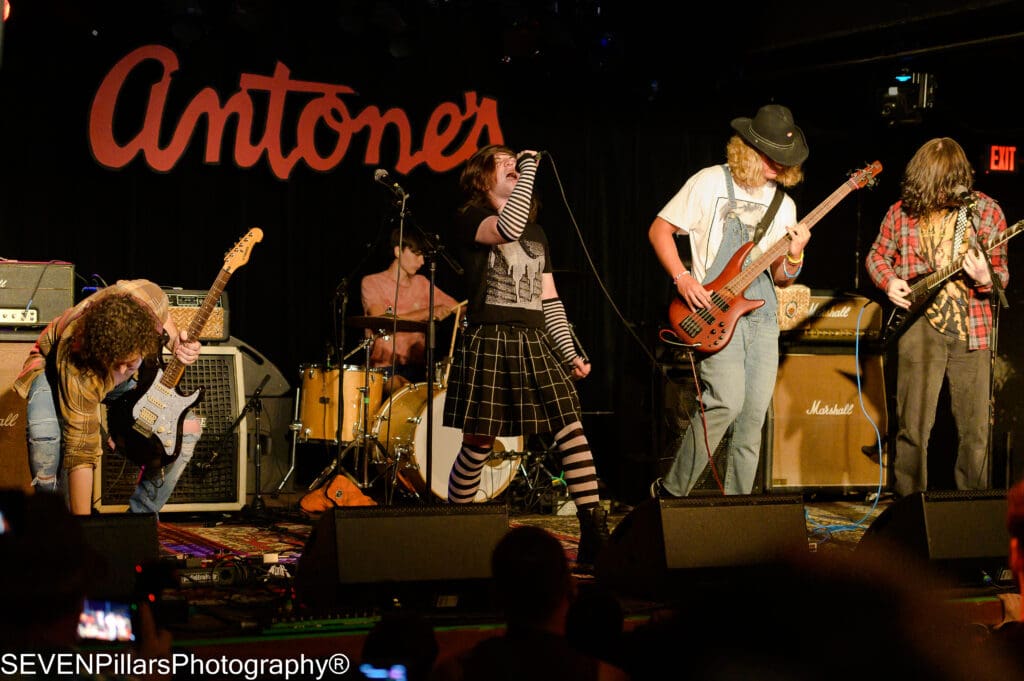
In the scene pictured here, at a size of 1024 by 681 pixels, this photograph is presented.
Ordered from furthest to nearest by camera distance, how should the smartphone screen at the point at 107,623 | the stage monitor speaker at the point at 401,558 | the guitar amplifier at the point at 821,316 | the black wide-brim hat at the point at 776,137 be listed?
the guitar amplifier at the point at 821,316, the black wide-brim hat at the point at 776,137, the stage monitor speaker at the point at 401,558, the smartphone screen at the point at 107,623

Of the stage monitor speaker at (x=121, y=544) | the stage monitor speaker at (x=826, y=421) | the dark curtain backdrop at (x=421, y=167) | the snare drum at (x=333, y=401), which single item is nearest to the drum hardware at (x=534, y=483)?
the dark curtain backdrop at (x=421, y=167)

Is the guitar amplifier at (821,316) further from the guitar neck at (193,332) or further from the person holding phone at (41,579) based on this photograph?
the person holding phone at (41,579)

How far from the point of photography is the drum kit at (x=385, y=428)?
25.1 feet

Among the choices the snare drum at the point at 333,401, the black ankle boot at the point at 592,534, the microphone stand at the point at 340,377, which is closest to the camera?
the black ankle boot at the point at 592,534

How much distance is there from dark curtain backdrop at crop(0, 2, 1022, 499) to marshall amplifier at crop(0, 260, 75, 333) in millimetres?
1326

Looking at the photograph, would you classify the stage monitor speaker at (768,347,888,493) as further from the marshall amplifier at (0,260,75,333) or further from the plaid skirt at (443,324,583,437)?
the marshall amplifier at (0,260,75,333)

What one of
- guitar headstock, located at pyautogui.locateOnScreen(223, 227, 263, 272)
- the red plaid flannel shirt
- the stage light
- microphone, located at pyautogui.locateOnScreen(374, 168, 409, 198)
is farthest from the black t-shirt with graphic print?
the stage light

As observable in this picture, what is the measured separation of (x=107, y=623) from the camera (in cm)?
321

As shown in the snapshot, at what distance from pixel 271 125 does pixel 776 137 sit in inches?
168

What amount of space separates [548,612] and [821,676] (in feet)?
3.91

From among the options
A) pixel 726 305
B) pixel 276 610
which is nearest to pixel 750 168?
pixel 726 305

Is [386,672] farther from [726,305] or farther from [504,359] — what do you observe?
[726,305]

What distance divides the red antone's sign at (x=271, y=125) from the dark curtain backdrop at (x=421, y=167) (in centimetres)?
11

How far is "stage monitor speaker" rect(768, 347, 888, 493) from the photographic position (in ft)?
26.7
